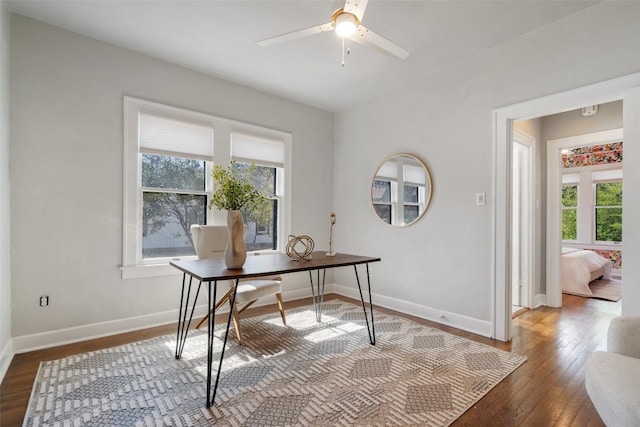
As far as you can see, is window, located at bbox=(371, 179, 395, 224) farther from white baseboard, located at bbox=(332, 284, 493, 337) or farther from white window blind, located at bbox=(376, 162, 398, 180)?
white baseboard, located at bbox=(332, 284, 493, 337)

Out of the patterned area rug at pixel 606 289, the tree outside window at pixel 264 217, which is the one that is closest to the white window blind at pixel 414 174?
the tree outside window at pixel 264 217

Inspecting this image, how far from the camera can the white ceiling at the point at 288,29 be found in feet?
7.88

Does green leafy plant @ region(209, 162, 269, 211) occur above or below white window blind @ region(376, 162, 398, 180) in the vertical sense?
below

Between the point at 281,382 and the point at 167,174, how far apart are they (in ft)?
7.70

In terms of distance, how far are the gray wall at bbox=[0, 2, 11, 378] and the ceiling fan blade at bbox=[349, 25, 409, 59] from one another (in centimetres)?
247

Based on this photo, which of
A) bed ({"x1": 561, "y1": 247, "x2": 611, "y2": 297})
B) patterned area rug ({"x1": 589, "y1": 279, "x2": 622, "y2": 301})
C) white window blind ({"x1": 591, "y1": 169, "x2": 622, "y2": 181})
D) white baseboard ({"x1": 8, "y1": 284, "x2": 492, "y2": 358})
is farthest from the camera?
white window blind ({"x1": 591, "y1": 169, "x2": 622, "y2": 181})

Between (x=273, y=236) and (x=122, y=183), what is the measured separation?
6.00 ft

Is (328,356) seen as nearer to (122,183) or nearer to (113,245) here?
(113,245)

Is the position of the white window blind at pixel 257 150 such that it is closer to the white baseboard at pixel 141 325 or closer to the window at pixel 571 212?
the white baseboard at pixel 141 325

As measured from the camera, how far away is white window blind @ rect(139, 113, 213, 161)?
3.15m

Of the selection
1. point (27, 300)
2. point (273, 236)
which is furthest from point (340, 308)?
point (27, 300)

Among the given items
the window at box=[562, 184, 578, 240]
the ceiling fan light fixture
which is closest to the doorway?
the ceiling fan light fixture

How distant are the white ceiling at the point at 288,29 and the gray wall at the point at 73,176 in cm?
22

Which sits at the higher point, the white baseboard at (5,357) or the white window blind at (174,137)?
the white window blind at (174,137)
